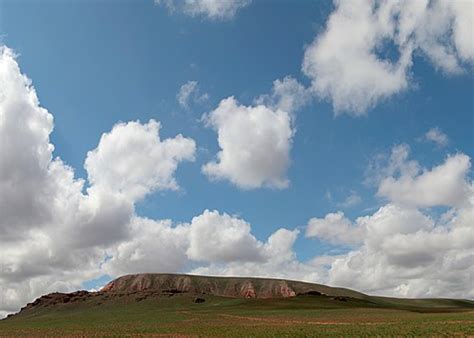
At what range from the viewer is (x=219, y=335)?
211 feet

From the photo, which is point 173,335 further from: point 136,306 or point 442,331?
point 136,306

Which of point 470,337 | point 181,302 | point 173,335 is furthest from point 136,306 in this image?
point 470,337

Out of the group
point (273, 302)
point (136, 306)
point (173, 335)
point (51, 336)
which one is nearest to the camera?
point (173, 335)

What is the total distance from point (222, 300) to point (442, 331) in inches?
5533

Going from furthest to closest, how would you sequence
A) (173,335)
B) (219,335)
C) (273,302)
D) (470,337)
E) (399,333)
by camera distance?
(273,302), (173,335), (219,335), (399,333), (470,337)

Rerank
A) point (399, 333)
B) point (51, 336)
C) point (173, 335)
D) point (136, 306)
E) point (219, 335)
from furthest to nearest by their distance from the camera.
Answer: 1. point (136, 306)
2. point (51, 336)
3. point (173, 335)
4. point (219, 335)
5. point (399, 333)

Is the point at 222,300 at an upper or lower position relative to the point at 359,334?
upper

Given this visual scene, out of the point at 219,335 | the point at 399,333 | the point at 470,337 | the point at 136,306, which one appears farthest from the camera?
the point at 136,306

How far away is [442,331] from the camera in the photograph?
2388 inches

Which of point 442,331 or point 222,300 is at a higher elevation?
point 222,300

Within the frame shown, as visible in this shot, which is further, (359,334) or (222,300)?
(222,300)

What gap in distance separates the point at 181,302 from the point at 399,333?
5453 inches

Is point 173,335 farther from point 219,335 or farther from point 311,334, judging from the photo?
point 311,334

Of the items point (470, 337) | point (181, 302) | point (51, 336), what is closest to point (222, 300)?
point (181, 302)
